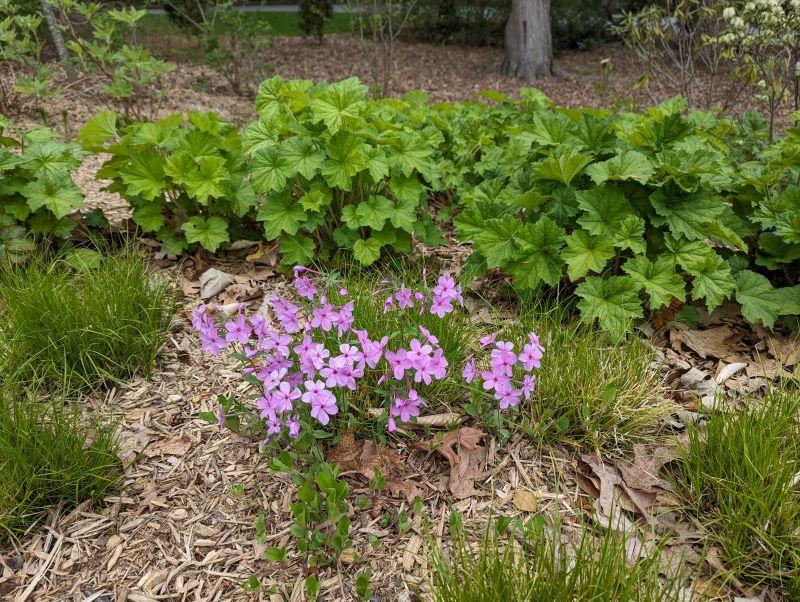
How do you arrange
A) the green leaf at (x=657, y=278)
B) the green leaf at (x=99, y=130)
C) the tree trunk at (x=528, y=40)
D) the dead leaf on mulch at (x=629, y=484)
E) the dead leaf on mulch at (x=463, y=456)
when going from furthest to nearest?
the tree trunk at (x=528, y=40), the green leaf at (x=99, y=130), the green leaf at (x=657, y=278), the dead leaf on mulch at (x=463, y=456), the dead leaf on mulch at (x=629, y=484)

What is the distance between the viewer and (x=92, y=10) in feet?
14.8

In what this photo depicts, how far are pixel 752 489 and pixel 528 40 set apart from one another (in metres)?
9.02

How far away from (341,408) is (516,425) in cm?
60

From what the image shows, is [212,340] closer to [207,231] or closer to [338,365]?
[338,365]

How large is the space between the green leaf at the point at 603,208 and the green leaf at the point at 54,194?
7.84ft

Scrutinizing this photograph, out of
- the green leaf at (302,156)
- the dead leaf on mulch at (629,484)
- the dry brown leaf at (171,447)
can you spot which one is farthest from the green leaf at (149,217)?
the dead leaf on mulch at (629,484)

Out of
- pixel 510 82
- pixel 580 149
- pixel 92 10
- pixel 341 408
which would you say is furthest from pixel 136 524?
pixel 510 82

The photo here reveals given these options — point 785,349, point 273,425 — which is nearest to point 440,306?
point 273,425

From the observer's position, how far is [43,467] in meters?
1.89

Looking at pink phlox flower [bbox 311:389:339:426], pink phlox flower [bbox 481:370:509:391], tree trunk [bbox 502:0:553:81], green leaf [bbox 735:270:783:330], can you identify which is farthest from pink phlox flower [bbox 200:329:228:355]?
tree trunk [bbox 502:0:553:81]

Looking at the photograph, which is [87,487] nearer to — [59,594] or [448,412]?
[59,594]

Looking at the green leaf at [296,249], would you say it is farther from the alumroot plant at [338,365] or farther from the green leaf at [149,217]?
the alumroot plant at [338,365]

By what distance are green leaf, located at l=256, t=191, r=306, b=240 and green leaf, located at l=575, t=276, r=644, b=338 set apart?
1.37 meters

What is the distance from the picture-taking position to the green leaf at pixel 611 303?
2.44 meters
